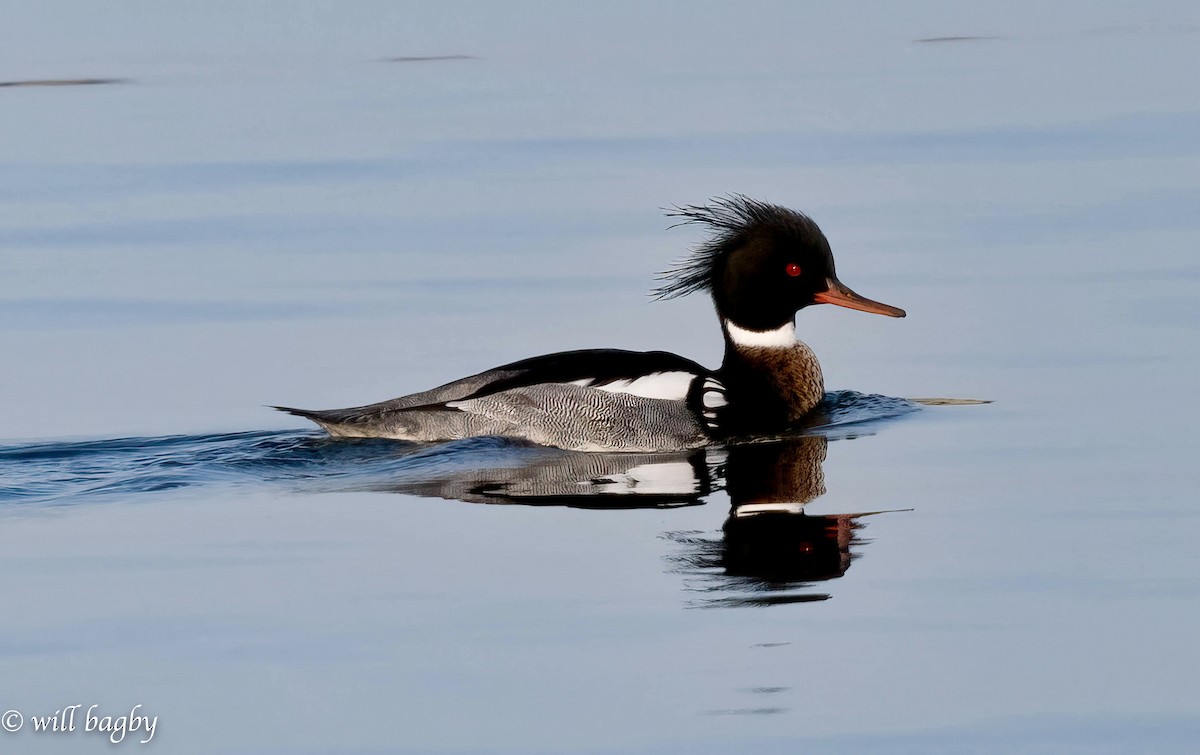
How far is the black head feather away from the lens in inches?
A: 415

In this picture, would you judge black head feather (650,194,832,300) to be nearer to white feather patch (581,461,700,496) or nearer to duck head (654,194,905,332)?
duck head (654,194,905,332)

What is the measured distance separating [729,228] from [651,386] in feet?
3.80

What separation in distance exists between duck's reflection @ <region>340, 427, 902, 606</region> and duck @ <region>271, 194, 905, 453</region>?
0.76ft

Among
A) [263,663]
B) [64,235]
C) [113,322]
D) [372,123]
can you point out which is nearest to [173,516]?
[263,663]

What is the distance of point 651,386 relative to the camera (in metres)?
10.0

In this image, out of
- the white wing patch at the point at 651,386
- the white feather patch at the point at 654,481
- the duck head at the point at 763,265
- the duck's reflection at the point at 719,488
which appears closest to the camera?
the duck's reflection at the point at 719,488

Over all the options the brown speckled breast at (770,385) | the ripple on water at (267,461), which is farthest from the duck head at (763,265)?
the ripple on water at (267,461)

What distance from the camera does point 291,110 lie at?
1800cm

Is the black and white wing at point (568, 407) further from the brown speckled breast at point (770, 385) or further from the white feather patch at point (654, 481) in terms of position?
the white feather patch at point (654, 481)

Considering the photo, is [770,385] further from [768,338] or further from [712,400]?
[712,400]

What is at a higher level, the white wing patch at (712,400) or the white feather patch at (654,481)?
the white wing patch at (712,400)

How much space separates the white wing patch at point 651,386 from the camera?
9.99 m

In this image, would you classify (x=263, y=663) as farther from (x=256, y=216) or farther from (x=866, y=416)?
(x=256, y=216)

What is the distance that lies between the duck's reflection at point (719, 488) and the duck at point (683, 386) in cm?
23
